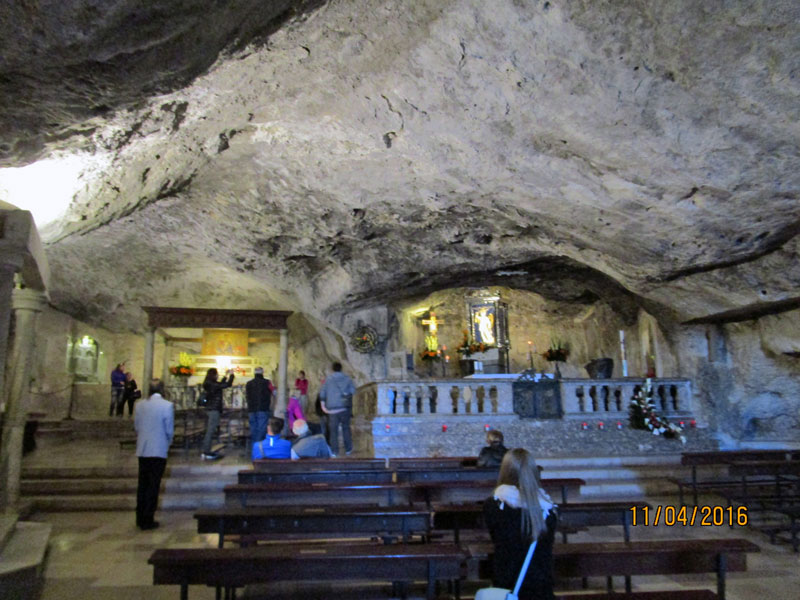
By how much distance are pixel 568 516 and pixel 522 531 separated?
5.34ft

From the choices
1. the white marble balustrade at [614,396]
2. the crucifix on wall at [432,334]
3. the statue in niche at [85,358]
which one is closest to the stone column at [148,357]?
the statue in niche at [85,358]

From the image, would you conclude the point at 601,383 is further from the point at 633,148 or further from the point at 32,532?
the point at 32,532

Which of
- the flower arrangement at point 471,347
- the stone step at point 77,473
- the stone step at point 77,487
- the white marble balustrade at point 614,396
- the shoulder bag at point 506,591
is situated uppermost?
the flower arrangement at point 471,347

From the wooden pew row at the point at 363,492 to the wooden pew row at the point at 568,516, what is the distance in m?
0.30

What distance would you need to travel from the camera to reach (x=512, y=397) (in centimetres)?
1017

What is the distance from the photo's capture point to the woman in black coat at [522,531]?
9.57ft

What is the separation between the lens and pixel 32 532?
541 centimetres

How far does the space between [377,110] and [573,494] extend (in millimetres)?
4712

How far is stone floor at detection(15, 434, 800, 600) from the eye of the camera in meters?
4.26

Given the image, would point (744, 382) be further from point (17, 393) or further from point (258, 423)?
point (17, 393)

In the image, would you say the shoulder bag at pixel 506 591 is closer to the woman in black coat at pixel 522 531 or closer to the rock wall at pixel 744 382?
the woman in black coat at pixel 522 531

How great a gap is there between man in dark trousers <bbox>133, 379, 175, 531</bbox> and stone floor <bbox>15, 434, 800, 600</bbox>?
7.9 inches

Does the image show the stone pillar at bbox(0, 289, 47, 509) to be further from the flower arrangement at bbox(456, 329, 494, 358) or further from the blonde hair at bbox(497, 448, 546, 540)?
the flower arrangement at bbox(456, 329, 494, 358)

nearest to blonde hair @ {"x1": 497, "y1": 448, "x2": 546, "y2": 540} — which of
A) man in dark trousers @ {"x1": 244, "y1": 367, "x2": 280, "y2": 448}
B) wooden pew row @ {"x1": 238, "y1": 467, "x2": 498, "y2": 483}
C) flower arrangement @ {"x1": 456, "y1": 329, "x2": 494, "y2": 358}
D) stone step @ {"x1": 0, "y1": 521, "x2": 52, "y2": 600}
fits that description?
wooden pew row @ {"x1": 238, "y1": 467, "x2": 498, "y2": 483}
